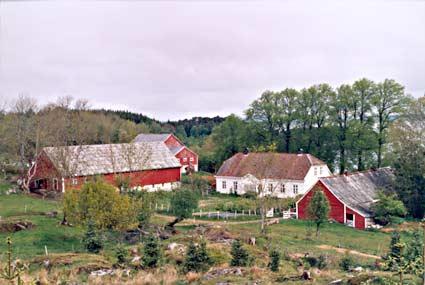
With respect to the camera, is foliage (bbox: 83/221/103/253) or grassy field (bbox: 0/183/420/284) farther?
Result: foliage (bbox: 83/221/103/253)

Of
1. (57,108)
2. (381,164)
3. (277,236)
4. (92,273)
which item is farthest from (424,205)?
(57,108)

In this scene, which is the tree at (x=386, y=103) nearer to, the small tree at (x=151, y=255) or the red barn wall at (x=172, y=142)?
the red barn wall at (x=172, y=142)

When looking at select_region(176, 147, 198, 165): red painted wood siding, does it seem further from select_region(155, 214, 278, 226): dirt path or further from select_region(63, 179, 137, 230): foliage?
select_region(63, 179, 137, 230): foliage

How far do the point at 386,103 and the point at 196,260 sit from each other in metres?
32.5

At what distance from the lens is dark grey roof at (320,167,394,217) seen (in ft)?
111

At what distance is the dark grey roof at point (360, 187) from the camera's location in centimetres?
3388

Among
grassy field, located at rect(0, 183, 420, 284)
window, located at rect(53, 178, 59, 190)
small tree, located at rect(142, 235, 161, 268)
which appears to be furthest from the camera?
window, located at rect(53, 178, 59, 190)

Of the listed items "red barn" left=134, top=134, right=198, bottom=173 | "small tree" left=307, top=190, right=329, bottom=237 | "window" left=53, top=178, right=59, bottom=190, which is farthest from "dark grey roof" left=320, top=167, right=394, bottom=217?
"red barn" left=134, top=134, right=198, bottom=173

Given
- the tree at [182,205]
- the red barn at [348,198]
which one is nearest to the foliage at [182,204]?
the tree at [182,205]

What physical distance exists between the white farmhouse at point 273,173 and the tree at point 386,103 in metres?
5.93

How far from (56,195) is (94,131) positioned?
22.8m

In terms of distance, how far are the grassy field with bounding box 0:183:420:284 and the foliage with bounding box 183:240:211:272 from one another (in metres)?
0.75

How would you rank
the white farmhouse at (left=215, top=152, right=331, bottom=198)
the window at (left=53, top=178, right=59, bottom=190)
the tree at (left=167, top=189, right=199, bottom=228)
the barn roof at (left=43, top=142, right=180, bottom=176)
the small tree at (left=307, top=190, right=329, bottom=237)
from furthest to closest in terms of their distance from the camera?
the white farmhouse at (left=215, top=152, right=331, bottom=198), the window at (left=53, top=178, right=59, bottom=190), the barn roof at (left=43, top=142, right=180, bottom=176), the small tree at (left=307, top=190, right=329, bottom=237), the tree at (left=167, top=189, right=199, bottom=228)

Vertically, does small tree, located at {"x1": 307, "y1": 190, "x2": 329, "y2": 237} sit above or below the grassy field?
above
